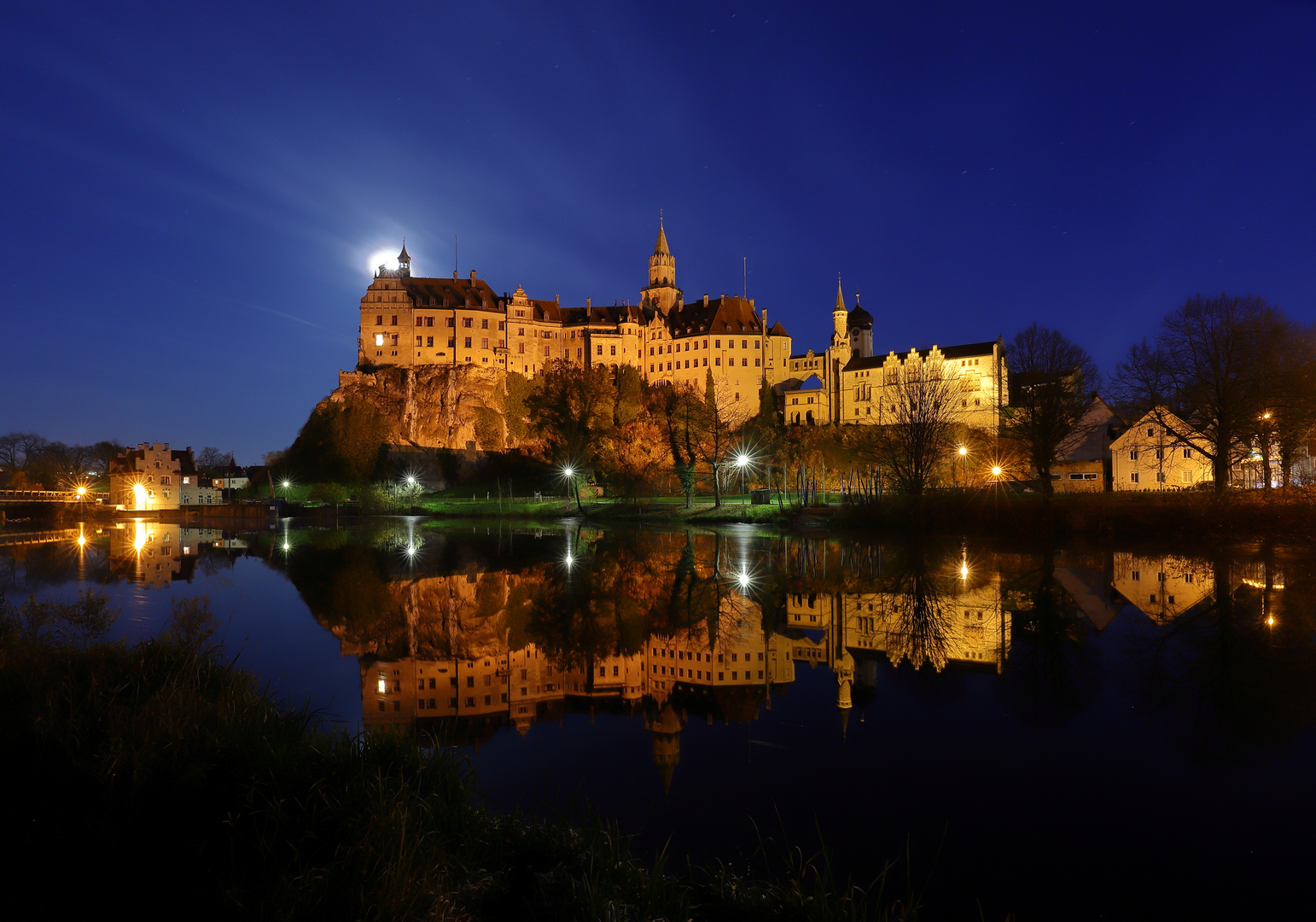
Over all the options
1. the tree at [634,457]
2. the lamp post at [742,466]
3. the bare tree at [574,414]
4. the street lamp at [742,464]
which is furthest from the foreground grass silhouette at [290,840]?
the tree at [634,457]

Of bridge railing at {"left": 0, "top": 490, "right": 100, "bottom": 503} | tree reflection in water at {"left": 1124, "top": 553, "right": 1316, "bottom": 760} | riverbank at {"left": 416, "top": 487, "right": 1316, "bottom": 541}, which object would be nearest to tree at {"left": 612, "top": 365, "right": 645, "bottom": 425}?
riverbank at {"left": 416, "top": 487, "right": 1316, "bottom": 541}

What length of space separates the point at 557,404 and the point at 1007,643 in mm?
59233

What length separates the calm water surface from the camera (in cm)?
466

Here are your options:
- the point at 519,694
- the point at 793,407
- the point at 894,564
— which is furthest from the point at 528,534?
the point at 793,407

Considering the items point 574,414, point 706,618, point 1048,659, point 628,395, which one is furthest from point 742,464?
point 1048,659

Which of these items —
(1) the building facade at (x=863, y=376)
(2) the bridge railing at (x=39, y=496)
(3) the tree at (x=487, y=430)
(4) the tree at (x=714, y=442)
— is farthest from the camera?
(3) the tree at (x=487, y=430)

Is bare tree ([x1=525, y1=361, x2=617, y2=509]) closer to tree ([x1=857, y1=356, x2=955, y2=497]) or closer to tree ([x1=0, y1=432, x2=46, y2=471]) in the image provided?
tree ([x1=857, y1=356, x2=955, y2=497])

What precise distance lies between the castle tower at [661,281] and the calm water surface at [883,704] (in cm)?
9516

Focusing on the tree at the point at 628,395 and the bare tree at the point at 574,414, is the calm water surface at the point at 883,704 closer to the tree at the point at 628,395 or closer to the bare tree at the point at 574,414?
the bare tree at the point at 574,414

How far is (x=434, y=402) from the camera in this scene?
84125mm

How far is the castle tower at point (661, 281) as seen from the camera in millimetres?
109062

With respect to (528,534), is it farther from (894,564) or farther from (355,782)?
(355,782)

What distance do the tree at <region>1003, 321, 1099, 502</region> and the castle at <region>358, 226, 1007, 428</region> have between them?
3769 cm

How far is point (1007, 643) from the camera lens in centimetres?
1041
